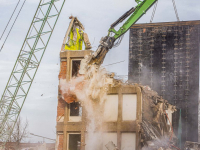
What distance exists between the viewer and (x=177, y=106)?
88.5 ft

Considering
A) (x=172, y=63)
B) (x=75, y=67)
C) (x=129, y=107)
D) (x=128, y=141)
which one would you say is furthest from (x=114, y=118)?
(x=172, y=63)

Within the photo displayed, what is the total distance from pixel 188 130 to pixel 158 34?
26.0 feet

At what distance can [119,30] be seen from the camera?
19.3 meters

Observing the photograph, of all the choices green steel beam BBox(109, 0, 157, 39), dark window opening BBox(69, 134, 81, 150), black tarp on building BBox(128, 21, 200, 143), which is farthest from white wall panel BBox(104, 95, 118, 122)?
black tarp on building BBox(128, 21, 200, 143)

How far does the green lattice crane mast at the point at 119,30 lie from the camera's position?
18.2 metres

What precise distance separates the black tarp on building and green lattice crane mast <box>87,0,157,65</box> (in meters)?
9.29

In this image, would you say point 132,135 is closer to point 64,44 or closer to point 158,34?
point 64,44

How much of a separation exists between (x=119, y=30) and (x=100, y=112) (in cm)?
472

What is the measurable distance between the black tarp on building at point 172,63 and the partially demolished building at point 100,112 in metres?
8.82

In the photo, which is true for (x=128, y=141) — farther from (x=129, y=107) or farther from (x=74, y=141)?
(x=74, y=141)

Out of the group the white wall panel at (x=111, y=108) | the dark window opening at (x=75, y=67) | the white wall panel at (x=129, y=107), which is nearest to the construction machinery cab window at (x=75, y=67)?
the dark window opening at (x=75, y=67)

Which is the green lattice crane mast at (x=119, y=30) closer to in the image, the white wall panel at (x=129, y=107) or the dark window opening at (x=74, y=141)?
the white wall panel at (x=129, y=107)

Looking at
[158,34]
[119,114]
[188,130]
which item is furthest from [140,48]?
[119,114]

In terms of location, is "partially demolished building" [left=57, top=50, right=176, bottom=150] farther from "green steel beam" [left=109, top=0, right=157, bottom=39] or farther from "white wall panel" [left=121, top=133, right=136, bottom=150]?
"green steel beam" [left=109, top=0, right=157, bottom=39]
